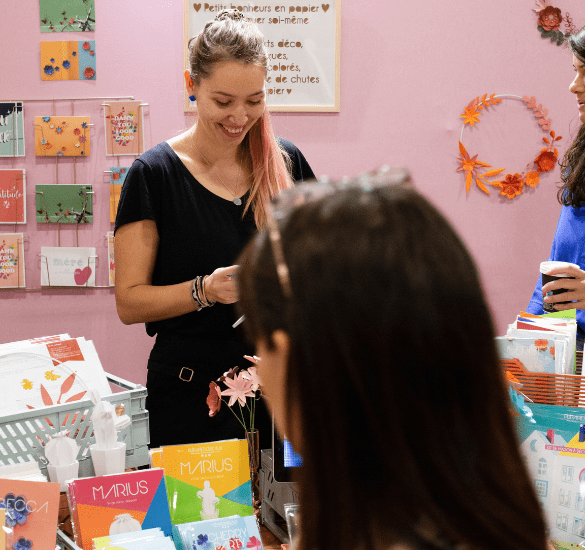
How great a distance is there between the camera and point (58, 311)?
2.92 meters

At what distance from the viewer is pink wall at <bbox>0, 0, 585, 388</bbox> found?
110 inches

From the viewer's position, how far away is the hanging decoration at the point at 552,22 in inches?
113

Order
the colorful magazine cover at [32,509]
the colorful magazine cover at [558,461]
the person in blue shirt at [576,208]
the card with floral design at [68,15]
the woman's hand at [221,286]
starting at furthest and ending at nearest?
the card with floral design at [68,15] → the person in blue shirt at [576,208] → the woman's hand at [221,286] → the colorful magazine cover at [558,461] → the colorful magazine cover at [32,509]

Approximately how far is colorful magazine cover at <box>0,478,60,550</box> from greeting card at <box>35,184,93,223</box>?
1.95m

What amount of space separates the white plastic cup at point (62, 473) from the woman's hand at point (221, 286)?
0.50m

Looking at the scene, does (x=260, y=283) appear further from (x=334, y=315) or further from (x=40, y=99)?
(x=40, y=99)

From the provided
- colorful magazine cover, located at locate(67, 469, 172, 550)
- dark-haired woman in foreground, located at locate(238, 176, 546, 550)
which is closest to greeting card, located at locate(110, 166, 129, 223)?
colorful magazine cover, located at locate(67, 469, 172, 550)

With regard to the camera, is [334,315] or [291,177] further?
[291,177]

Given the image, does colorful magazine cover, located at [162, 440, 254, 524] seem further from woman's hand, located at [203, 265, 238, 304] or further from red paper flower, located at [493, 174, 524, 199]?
red paper flower, located at [493, 174, 524, 199]

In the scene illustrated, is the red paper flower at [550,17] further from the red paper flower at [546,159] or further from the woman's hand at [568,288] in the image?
the woman's hand at [568,288]

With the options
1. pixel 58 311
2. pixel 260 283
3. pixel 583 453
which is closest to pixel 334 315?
pixel 260 283

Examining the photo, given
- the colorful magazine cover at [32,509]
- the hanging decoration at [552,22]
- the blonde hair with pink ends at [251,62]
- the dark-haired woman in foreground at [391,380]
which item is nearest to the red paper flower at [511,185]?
the hanging decoration at [552,22]

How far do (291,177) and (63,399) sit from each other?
2.87 ft

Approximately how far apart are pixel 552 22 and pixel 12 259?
106 inches
